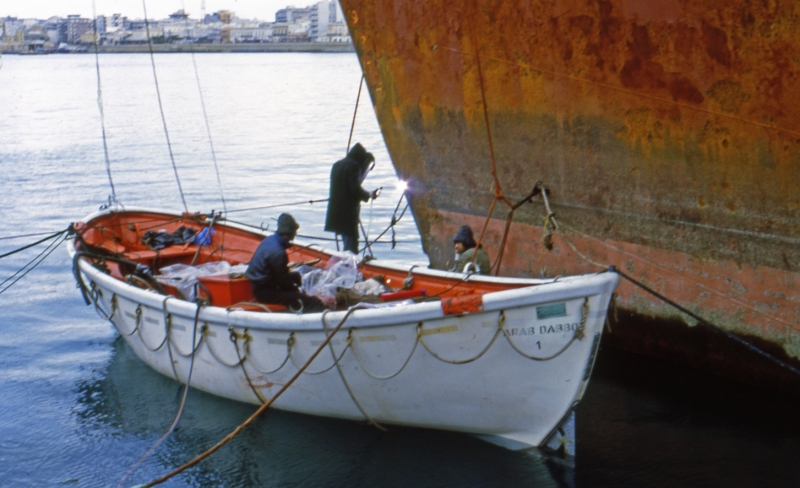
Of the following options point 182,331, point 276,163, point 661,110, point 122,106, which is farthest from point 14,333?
point 122,106

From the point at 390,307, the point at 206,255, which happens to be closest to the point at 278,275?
the point at 390,307

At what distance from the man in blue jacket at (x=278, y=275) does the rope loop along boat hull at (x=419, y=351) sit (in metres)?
0.26

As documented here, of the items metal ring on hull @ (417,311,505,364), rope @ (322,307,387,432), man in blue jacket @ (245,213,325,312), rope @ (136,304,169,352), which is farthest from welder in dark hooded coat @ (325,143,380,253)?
metal ring on hull @ (417,311,505,364)

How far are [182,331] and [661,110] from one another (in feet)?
15.0

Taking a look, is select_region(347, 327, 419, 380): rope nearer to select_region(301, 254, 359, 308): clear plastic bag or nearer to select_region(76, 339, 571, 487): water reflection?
select_region(76, 339, 571, 487): water reflection

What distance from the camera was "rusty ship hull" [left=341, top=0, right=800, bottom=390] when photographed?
6.46 meters

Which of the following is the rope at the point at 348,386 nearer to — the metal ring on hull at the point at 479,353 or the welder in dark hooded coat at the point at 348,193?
the metal ring on hull at the point at 479,353

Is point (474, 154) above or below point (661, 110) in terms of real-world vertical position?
below

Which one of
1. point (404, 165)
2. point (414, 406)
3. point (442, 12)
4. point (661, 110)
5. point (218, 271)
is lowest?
point (414, 406)

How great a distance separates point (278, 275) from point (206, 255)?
2651mm

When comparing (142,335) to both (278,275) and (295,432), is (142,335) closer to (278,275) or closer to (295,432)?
(278,275)

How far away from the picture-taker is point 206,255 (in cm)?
943

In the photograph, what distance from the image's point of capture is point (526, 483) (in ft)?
19.6

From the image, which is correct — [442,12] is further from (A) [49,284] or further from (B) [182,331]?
(A) [49,284]
